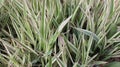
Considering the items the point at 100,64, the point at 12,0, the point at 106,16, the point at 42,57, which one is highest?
the point at 12,0

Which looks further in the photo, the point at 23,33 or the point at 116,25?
the point at 116,25

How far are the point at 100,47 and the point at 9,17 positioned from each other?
51cm

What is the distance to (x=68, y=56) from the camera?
1.04 meters

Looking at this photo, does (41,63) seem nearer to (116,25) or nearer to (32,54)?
(32,54)

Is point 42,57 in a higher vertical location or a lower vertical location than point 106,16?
lower

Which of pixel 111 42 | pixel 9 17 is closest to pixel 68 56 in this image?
pixel 111 42

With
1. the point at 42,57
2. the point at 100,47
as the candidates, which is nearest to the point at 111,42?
the point at 100,47

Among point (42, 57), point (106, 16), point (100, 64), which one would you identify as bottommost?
point (100, 64)

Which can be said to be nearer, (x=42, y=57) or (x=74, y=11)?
(x=42, y=57)

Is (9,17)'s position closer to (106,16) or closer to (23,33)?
(23,33)

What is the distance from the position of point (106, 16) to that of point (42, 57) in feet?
1.19

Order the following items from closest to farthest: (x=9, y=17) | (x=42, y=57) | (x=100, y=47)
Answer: (x=42, y=57) → (x=100, y=47) → (x=9, y=17)

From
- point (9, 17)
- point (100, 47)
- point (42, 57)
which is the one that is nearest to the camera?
point (42, 57)

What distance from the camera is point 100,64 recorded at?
1100 millimetres
